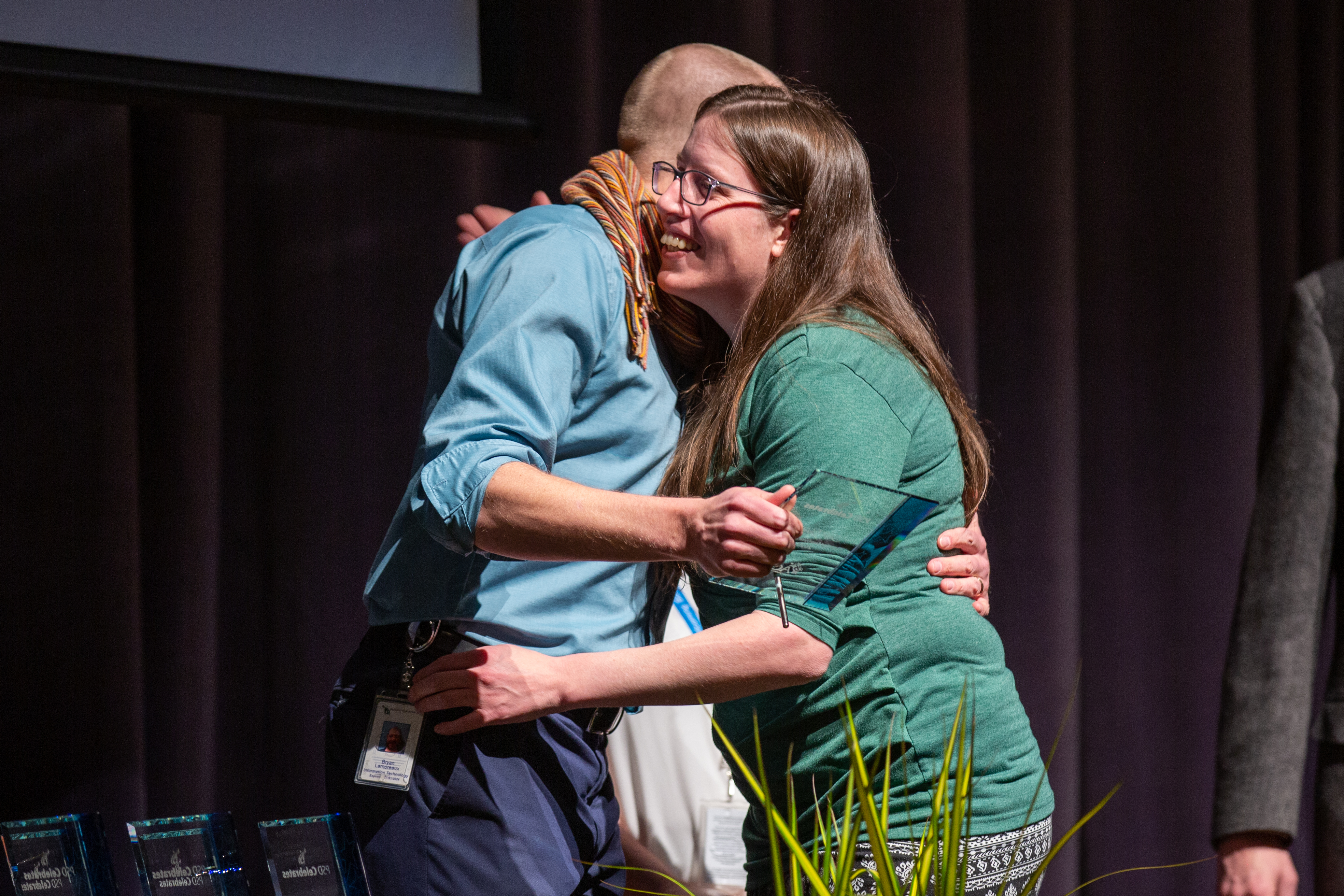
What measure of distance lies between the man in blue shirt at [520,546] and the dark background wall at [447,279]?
2.41 ft

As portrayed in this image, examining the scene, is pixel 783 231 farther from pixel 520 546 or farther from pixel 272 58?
pixel 272 58

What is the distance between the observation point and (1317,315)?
102 centimetres

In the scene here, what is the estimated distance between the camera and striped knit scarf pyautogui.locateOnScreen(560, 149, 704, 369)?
1.34m

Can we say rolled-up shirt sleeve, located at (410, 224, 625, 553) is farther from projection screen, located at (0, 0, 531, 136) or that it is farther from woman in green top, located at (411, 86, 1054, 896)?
projection screen, located at (0, 0, 531, 136)

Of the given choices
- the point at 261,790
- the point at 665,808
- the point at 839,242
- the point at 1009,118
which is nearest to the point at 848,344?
the point at 839,242

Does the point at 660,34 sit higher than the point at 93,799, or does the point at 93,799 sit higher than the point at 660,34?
the point at 660,34

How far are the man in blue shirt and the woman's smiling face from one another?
7 cm

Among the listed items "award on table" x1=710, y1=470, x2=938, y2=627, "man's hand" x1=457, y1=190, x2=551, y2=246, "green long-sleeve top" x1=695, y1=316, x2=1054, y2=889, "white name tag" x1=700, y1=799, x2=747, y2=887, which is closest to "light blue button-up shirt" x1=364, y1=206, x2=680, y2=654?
"green long-sleeve top" x1=695, y1=316, x2=1054, y2=889

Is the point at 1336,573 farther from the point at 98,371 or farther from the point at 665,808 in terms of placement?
the point at 98,371

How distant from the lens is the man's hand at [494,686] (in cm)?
114

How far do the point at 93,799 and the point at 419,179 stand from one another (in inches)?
42.5

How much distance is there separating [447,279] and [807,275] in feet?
3.41

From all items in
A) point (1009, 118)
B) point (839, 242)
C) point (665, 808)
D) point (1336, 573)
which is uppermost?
point (1009, 118)

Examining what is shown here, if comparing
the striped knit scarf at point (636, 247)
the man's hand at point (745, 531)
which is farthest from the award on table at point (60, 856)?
the striped knit scarf at point (636, 247)
